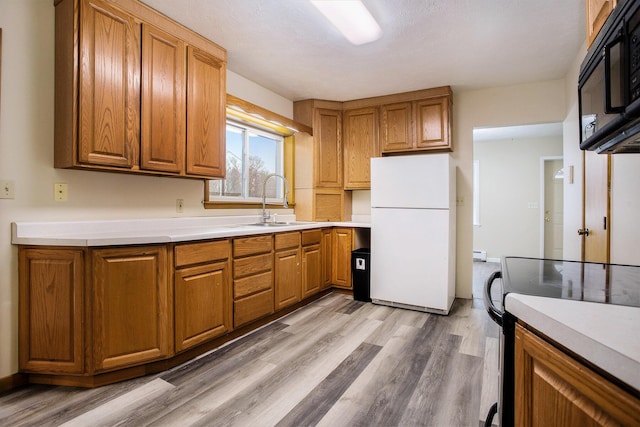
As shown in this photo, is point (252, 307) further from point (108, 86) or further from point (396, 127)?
point (396, 127)

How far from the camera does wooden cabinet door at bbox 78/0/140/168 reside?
73.2 inches

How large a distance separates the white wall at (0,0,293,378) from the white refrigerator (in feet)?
Result: 8.29

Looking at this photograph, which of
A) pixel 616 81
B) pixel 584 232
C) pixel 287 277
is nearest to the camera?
pixel 616 81

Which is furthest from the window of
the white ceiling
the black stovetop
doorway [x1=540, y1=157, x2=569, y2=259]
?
doorway [x1=540, y1=157, x2=569, y2=259]

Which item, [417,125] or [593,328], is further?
[417,125]

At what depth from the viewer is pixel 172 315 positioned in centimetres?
203

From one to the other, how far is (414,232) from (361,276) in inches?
31.8

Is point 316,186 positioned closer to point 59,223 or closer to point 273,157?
point 273,157

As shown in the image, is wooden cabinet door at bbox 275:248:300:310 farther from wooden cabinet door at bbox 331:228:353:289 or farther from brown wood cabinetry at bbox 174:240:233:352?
wooden cabinet door at bbox 331:228:353:289

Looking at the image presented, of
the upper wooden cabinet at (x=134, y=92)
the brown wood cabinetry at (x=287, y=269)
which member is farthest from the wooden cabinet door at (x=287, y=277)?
the upper wooden cabinet at (x=134, y=92)

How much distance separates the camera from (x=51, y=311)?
5.94 ft

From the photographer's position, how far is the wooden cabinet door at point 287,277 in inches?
116

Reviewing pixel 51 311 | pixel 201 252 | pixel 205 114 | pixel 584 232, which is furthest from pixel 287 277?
pixel 584 232

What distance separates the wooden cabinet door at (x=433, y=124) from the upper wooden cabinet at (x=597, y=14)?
205 cm
